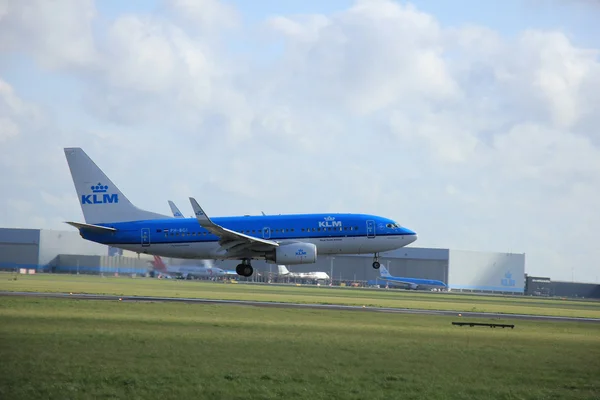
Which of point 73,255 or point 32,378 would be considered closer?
point 32,378

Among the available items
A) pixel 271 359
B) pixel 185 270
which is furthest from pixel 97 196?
pixel 185 270

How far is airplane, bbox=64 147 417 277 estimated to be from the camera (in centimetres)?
6694

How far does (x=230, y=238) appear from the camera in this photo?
65375 millimetres

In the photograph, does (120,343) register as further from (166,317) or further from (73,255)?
(73,255)

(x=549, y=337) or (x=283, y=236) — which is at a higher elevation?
(x=283, y=236)

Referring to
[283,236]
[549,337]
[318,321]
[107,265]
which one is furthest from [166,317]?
[107,265]

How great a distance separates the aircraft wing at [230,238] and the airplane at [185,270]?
3852 centimetres

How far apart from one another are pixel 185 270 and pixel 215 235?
5706 cm

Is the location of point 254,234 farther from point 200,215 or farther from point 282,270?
point 282,270

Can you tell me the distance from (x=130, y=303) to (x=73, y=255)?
3715 inches

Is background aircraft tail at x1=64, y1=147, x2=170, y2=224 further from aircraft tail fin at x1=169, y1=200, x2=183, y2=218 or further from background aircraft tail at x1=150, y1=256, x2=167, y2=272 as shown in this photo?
background aircraft tail at x1=150, y1=256, x2=167, y2=272

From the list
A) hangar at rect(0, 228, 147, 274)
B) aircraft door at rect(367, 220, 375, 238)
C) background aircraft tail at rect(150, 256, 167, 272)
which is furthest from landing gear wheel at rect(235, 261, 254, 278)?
hangar at rect(0, 228, 147, 274)

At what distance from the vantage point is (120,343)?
28.3m

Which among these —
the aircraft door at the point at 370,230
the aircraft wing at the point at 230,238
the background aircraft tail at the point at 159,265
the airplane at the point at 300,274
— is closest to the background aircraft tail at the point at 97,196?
the aircraft wing at the point at 230,238
